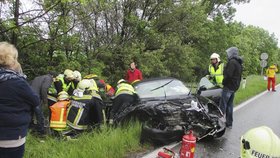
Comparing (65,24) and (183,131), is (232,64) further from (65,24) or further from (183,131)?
(65,24)

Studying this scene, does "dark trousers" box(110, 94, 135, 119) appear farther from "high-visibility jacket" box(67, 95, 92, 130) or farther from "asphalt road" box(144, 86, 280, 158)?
"asphalt road" box(144, 86, 280, 158)

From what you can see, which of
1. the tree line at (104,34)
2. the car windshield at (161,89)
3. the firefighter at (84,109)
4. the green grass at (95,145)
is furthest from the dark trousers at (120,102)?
the tree line at (104,34)

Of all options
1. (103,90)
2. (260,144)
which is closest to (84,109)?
(103,90)

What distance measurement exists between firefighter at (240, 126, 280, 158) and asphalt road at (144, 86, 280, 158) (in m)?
2.85

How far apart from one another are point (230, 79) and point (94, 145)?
160 inches

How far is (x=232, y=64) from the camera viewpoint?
26.6 ft

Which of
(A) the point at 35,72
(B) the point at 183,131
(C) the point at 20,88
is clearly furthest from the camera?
(A) the point at 35,72

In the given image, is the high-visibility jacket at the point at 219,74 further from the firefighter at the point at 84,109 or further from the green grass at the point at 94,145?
the firefighter at the point at 84,109

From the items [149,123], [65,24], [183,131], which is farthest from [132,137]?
[65,24]

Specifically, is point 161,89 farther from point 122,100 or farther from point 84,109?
point 84,109

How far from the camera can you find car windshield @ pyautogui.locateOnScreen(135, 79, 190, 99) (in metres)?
7.61

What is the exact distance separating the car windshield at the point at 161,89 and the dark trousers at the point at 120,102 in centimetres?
35

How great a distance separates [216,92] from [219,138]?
81.0 inches

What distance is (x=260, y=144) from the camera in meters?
2.82
